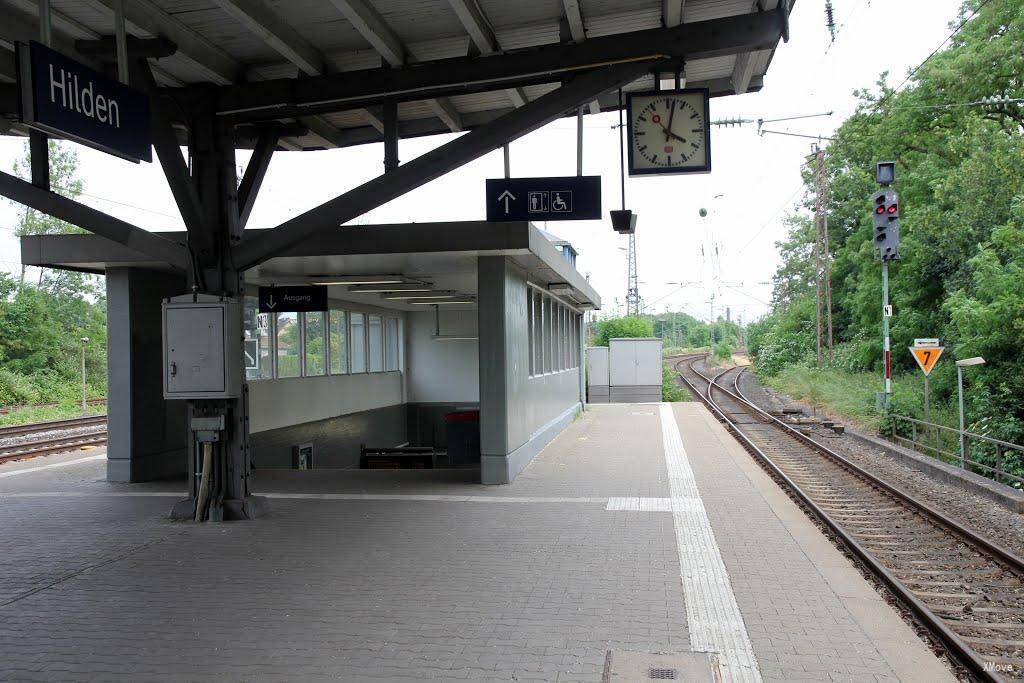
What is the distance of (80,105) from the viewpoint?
5.57 meters

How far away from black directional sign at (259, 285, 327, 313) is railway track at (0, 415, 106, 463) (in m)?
5.44

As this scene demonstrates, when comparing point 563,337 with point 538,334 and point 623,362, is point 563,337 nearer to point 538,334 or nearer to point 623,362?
point 538,334

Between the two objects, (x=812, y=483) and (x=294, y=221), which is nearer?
(x=294, y=221)

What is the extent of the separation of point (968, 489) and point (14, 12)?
1251cm

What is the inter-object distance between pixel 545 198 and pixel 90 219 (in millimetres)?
4325

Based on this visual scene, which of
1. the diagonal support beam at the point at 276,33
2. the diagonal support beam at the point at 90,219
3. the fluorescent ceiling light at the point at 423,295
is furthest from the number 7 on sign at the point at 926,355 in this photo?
the diagonal support beam at the point at 90,219

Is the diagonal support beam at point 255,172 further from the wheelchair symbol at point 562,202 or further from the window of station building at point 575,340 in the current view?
the window of station building at point 575,340

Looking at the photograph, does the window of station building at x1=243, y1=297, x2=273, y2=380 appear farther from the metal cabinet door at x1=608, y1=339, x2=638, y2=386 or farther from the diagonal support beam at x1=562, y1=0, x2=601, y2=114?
the metal cabinet door at x1=608, y1=339, x2=638, y2=386

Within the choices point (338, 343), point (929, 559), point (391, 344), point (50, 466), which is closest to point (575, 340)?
point (391, 344)

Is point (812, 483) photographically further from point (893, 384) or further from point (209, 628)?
point (893, 384)

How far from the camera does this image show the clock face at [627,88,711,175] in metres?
8.06

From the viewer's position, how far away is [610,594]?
19.9ft

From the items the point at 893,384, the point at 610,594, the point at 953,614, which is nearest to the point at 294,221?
the point at 610,594

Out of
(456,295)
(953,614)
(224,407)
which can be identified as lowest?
(953,614)
